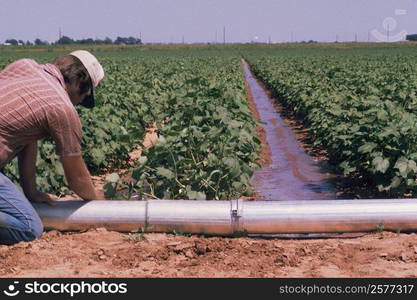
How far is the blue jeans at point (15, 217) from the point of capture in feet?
13.8

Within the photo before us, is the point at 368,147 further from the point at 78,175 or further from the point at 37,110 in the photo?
the point at 37,110

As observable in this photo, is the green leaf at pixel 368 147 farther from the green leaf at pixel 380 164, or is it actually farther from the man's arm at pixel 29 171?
the man's arm at pixel 29 171

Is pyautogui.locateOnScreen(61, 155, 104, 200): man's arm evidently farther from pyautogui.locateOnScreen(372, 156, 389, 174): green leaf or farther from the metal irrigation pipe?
pyautogui.locateOnScreen(372, 156, 389, 174): green leaf

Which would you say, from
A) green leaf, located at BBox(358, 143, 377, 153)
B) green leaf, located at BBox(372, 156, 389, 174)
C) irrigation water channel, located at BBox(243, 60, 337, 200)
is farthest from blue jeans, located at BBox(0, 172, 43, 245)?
green leaf, located at BBox(358, 143, 377, 153)

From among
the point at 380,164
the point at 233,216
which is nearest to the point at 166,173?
the point at 233,216

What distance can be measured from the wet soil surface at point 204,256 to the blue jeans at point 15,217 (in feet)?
0.25

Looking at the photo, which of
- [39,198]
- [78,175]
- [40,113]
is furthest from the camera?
[39,198]

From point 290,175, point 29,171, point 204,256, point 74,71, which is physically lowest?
point 290,175

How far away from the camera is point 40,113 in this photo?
155 inches

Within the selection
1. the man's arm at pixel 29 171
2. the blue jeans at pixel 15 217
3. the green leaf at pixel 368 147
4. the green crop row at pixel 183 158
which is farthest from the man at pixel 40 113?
the green leaf at pixel 368 147

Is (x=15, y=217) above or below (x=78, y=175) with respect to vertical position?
below

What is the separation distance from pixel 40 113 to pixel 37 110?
0.03 meters

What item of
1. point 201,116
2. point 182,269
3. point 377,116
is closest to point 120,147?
point 201,116

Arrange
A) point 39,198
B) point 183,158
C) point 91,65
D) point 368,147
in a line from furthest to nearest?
point 368,147, point 183,158, point 39,198, point 91,65
